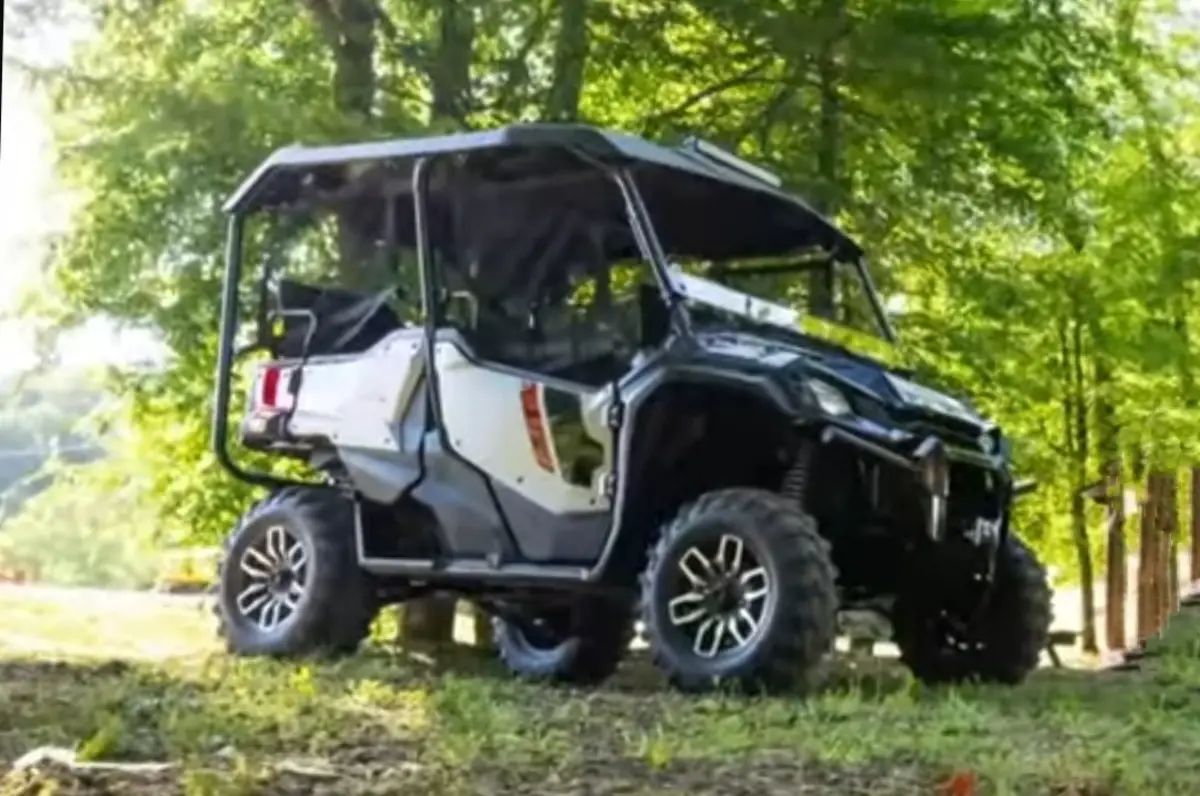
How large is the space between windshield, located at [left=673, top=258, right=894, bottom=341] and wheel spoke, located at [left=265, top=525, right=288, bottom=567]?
1596 millimetres

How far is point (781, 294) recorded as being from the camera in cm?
630

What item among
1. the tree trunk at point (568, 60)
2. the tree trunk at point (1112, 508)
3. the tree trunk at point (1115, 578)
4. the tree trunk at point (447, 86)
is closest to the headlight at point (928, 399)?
the tree trunk at point (447, 86)

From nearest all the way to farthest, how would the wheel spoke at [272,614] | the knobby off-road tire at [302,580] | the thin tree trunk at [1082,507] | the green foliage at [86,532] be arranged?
the knobby off-road tire at [302,580] → the wheel spoke at [272,614] → the green foliage at [86,532] → the thin tree trunk at [1082,507]

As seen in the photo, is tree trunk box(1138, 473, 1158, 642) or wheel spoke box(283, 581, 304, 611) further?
tree trunk box(1138, 473, 1158, 642)

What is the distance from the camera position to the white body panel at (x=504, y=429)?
5.41 meters

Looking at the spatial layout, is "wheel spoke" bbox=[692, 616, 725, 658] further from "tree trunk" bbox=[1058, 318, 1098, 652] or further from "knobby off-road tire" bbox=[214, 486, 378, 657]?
"tree trunk" bbox=[1058, 318, 1098, 652]

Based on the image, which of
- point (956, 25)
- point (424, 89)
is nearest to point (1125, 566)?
point (956, 25)

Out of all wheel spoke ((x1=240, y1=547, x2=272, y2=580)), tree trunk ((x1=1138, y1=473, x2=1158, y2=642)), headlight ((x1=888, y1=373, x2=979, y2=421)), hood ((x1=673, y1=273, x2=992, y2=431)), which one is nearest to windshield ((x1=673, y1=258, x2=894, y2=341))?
hood ((x1=673, y1=273, x2=992, y2=431))

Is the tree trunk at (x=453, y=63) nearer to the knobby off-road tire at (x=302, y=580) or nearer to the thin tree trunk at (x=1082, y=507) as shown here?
the knobby off-road tire at (x=302, y=580)

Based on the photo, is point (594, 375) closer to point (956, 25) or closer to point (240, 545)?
point (240, 545)

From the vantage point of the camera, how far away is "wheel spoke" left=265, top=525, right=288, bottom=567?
6.12 meters

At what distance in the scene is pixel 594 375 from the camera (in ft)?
18.1

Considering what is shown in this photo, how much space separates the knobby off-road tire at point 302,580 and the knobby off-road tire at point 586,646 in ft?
2.01

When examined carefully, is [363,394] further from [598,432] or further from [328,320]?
[598,432]
